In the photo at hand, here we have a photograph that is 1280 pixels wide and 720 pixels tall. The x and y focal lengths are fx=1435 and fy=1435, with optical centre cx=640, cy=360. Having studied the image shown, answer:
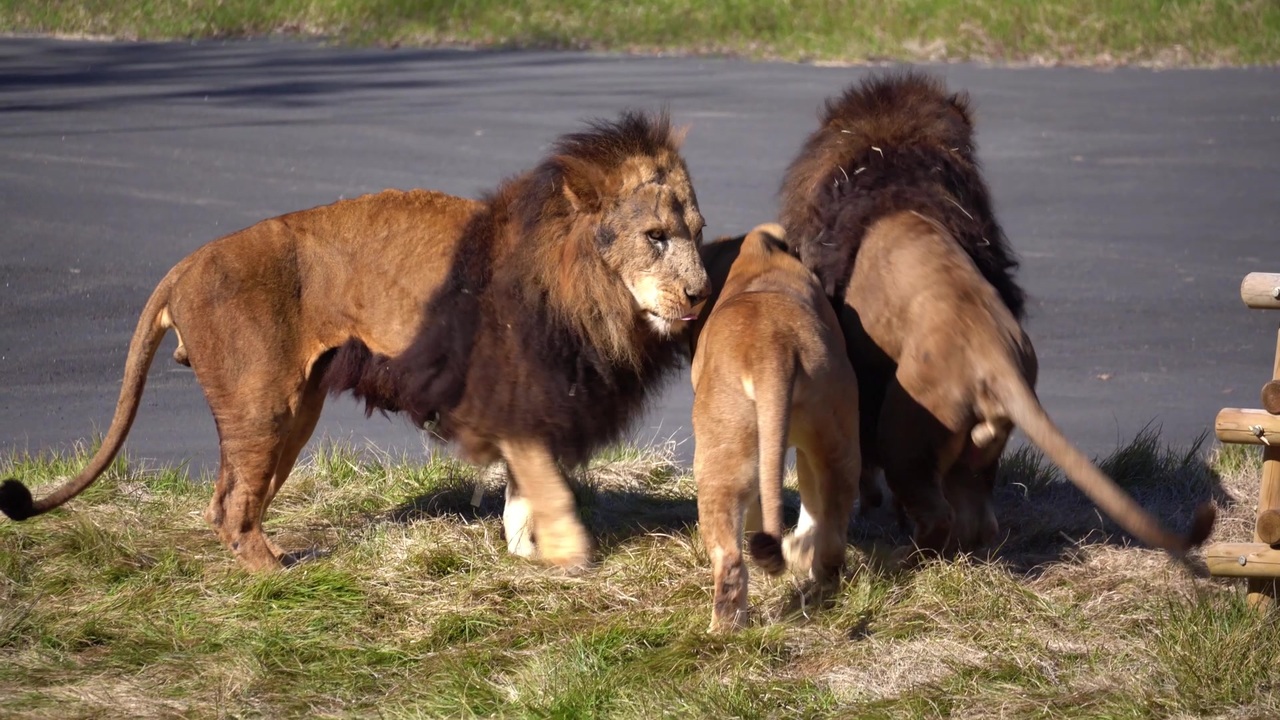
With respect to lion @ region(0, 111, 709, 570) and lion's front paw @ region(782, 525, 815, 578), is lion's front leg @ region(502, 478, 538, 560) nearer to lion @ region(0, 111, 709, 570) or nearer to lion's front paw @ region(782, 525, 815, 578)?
lion @ region(0, 111, 709, 570)

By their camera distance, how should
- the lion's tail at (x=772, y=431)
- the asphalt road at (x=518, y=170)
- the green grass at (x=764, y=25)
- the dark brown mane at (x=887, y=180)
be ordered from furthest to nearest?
the green grass at (x=764, y=25), the asphalt road at (x=518, y=170), the dark brown mane at (x=887, y=180), the lion's tail at (x=772, y=431)

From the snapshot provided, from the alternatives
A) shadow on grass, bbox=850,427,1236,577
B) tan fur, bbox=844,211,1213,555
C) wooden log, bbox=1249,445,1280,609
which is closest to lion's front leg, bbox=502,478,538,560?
shadow on grass, bbox=850,427,1236,577

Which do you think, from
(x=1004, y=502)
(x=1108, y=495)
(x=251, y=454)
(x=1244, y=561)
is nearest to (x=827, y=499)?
(x=1108, y=495)

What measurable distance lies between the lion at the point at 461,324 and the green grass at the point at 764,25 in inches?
601

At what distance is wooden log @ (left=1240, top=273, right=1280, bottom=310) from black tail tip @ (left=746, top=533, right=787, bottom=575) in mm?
1691

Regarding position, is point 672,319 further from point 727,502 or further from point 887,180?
point 887,180

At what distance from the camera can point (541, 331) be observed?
495cm

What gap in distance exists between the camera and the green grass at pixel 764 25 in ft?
65.3

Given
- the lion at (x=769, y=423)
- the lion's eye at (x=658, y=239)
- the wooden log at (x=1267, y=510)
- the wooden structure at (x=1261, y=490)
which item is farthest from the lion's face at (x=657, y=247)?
the wooden log at (x=1267, y=510)

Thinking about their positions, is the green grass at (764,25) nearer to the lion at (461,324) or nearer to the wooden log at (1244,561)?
the lion at (461,324)

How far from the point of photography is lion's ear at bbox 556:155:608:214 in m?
4.86

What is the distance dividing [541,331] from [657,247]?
52cm

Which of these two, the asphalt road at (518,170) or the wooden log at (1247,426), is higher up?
the wooden log at (1247,426)

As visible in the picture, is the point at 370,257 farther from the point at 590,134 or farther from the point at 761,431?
the point at 761,431
